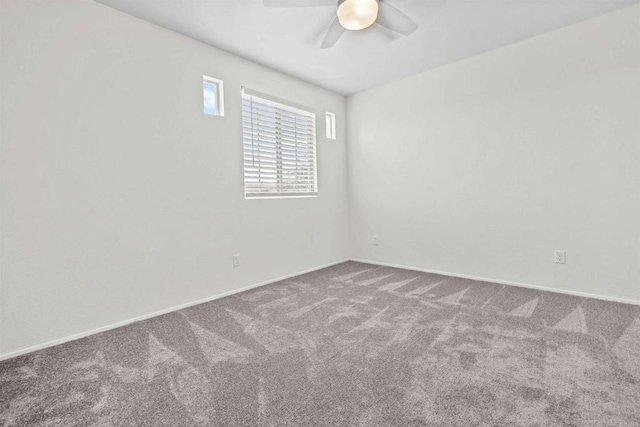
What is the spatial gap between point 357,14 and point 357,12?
14 mm

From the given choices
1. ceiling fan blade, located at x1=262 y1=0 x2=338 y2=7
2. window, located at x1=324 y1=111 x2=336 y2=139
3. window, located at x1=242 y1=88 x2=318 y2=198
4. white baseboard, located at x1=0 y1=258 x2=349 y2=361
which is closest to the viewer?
white baseboard, located at x1=0 y1=258 x2=349 y2=361

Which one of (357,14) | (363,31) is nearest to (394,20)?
(363,31)

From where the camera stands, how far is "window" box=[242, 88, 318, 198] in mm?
3312

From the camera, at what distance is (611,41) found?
8.48ft

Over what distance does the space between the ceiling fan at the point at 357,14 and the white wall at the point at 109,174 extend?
1.20 metres

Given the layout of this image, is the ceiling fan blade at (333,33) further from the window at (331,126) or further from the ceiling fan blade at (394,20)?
the window at (331,126)

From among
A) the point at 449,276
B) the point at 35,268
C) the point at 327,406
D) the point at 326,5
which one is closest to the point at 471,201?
the point at 449,276

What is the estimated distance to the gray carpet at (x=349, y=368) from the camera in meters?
1.34

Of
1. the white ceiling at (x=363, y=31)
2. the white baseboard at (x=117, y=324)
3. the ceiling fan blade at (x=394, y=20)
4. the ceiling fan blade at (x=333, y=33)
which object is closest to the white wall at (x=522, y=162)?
the white ceiling at (x=363, y=31)

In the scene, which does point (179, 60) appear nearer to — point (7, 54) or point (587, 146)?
point (7, 54)

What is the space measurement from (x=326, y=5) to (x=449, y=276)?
3.04 m

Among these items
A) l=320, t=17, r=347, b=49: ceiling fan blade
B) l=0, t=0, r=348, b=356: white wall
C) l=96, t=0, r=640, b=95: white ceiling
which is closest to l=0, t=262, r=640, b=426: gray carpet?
l=0, t=0, r=348, b=356: white wall

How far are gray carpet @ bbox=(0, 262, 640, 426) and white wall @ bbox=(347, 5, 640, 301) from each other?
0.57m

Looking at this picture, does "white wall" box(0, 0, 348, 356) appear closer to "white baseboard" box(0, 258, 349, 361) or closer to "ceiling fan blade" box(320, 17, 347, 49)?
"white baseboard" box(0, 258, 349, 361)
